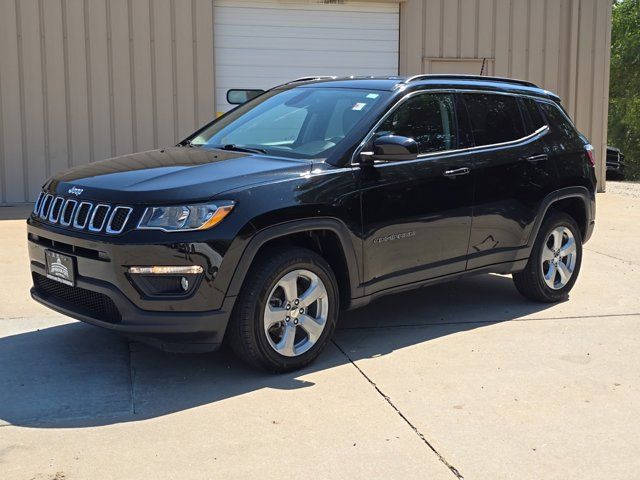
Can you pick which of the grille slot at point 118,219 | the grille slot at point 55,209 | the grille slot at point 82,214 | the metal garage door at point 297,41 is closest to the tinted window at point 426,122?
the grille slot at point 118,219

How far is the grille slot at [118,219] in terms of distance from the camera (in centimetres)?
435

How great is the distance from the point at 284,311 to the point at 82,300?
1168 mm

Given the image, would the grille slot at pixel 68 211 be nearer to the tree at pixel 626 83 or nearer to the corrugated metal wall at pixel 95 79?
the corrugated metal wall at pixel 95 79

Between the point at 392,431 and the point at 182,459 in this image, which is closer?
the point at 182,459

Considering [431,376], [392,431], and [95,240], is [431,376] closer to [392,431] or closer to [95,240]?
[392,431]

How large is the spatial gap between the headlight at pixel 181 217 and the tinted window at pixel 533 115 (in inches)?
124

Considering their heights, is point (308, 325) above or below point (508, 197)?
below

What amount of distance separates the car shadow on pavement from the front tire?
15 cm

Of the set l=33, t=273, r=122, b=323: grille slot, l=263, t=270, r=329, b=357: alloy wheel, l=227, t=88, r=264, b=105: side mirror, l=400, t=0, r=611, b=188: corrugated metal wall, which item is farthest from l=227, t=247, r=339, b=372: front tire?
l=400, t=0, r=611, b=188: corrugated metal wall

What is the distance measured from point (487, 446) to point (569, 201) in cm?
343

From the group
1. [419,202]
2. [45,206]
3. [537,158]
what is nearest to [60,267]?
[45,206]

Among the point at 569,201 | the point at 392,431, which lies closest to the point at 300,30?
the point at 569,201

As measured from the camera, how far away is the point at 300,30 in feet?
41.7

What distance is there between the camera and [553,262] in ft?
21.8
